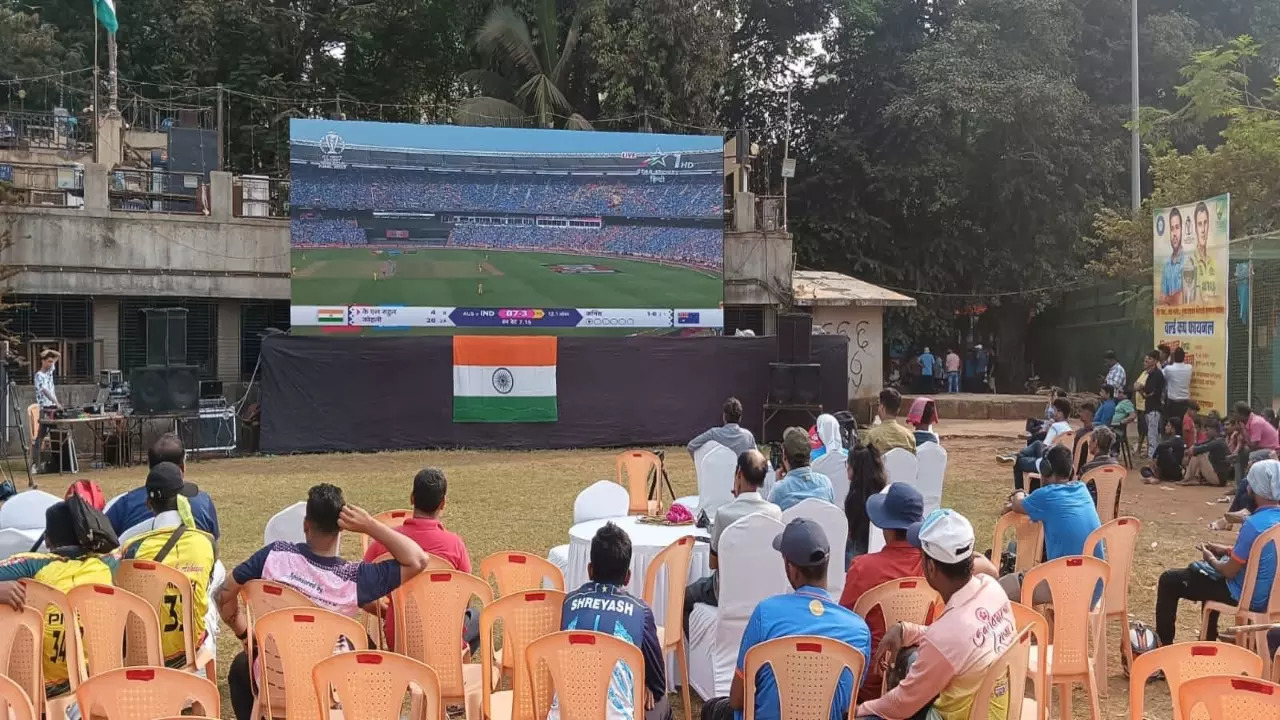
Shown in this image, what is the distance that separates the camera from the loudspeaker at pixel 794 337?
16844 mm

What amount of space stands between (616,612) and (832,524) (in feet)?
6.78

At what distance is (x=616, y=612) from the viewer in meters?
3.71

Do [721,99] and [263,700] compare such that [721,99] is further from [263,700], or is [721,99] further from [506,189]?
[263,700]

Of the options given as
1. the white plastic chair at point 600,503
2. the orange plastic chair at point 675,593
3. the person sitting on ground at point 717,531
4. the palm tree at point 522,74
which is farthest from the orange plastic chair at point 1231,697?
the palm tree at point 522,74

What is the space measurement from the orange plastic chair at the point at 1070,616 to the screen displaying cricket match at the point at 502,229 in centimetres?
1499

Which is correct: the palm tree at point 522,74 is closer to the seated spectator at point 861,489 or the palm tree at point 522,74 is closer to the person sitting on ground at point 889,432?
the person sitting on ground at point 889,432

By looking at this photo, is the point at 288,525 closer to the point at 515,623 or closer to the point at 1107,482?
the point at 515,623

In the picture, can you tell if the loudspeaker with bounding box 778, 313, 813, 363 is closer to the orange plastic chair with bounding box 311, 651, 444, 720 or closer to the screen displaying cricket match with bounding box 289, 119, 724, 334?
the screen displaying cricket match with bounding box 289, 119, 724, 334

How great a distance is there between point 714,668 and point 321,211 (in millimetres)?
15010

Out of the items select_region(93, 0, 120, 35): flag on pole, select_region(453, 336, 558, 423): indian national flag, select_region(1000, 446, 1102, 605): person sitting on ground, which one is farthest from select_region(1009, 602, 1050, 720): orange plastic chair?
select_region(93, 0, 120, 35): flag on pole

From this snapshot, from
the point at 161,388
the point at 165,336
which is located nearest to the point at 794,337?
the point at 161,388

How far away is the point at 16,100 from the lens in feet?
95.9

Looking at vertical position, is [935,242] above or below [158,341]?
above

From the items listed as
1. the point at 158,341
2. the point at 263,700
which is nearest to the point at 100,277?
the point at 158,341
